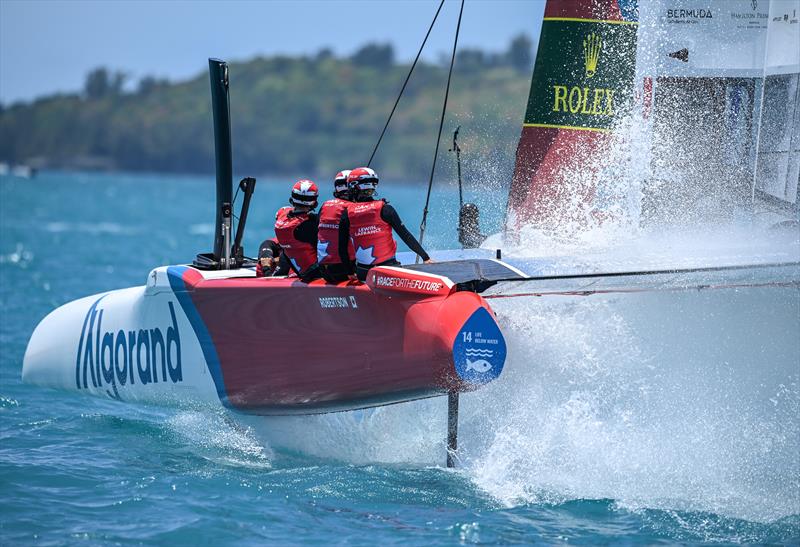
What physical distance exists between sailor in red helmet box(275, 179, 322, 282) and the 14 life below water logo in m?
0.78

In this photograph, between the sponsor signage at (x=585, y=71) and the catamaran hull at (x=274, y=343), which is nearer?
the catamaran hull at (x=274, y=343)

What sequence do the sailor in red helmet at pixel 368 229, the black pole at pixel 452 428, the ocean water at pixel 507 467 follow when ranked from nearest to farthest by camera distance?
the ocean water at pixel 507 467 → the black pole at pixel 452 428 → the sailor in red helmet at pixel 368 229

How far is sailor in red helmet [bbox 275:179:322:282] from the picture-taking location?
6410mm

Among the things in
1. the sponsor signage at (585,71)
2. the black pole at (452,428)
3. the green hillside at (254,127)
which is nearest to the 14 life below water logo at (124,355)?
the black pole at (452,428)

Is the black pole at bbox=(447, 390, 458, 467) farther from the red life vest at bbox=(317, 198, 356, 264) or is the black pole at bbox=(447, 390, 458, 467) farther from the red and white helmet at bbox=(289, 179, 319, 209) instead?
the red and white helmet at bbox=(289, 179, 319, 209)

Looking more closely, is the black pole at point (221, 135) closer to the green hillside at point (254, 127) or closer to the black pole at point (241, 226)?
the black pole at point (241, 226)

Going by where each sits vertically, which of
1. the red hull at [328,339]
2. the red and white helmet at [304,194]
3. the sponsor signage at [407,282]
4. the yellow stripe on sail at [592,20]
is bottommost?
the red hull at [328,339]

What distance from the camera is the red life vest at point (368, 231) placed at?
5.86 m

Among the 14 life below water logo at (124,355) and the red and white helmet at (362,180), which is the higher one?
the red and white helmet at (362,180)

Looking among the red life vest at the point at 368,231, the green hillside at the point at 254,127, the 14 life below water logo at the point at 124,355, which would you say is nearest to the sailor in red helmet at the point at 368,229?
the red life vest at the point at 368,231

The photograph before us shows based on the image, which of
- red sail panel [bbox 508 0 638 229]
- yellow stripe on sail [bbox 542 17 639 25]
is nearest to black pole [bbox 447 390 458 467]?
red sail panel [bbox 508 0 638 229]

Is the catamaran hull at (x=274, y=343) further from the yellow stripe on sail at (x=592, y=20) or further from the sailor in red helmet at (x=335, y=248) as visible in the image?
the yellow stripe on sail at (x=592, y=20)

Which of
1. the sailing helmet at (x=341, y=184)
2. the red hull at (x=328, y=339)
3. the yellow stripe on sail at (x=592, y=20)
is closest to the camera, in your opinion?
the red hull at (x=328, y=339)

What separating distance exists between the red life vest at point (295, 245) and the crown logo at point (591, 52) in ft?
6.68
